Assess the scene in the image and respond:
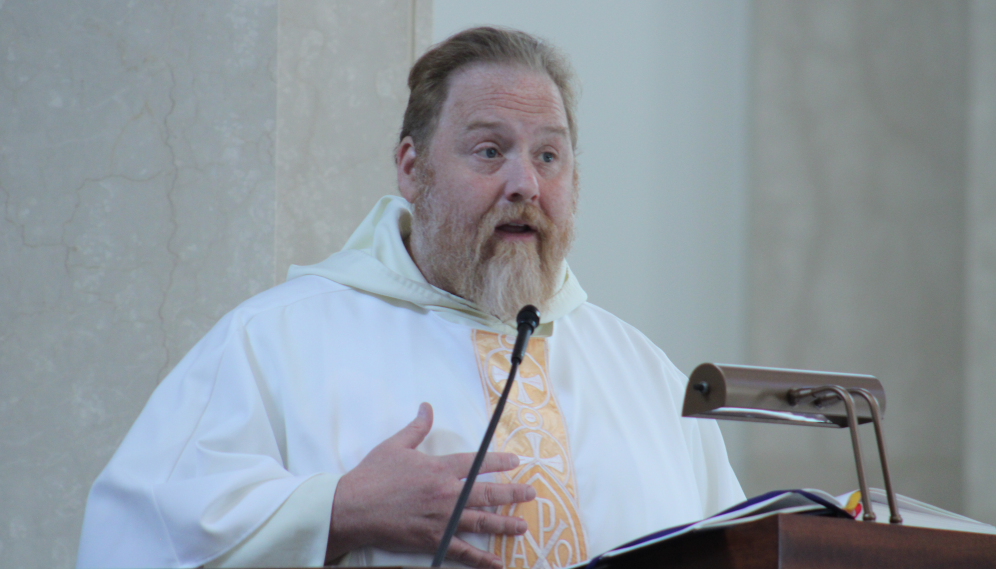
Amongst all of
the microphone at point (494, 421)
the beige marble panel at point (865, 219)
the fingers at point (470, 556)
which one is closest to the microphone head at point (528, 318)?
the microphone at point (494, 421)

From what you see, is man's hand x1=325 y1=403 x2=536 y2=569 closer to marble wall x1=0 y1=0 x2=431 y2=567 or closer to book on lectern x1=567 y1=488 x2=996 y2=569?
book on lectern x1=567 y1=488 x2=996 y2=569

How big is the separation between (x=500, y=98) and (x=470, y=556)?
1.25 metres

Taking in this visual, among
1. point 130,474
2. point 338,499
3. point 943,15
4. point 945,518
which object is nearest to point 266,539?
point 338,499

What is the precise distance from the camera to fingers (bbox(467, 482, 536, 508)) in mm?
2117

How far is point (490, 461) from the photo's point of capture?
217 cm

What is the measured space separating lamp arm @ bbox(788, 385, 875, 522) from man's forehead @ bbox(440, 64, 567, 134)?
4.14 ft

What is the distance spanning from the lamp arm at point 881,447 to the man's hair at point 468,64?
1475mm

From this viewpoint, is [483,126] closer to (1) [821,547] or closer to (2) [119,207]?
A: (2) [119,207]

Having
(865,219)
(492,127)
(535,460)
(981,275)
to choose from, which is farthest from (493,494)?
(981,275)

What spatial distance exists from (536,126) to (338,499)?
116 cm

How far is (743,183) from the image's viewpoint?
16.4ft

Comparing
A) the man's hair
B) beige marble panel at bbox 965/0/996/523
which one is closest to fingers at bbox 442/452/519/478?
the man's hair

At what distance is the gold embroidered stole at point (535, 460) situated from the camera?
90.1 inches

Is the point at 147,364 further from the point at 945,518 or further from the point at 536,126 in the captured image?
the point at 945,518
